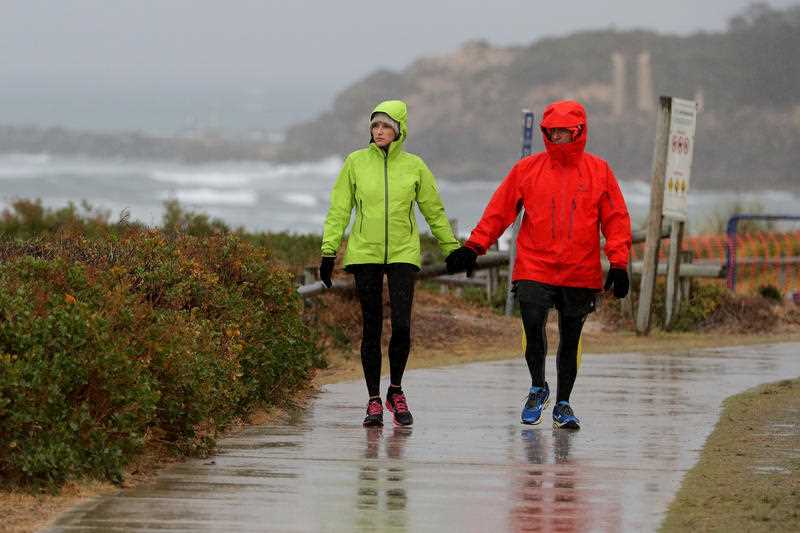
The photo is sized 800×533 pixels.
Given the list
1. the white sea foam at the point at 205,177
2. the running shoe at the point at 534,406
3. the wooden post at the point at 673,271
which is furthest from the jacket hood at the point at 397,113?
the white sea foam at the point at 205,177

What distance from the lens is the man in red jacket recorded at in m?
9.34

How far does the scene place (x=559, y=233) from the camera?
9359 millimetres

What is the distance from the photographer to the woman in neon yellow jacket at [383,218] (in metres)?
9.52

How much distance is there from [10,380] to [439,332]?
29.0ft

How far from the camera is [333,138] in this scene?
159125 mm

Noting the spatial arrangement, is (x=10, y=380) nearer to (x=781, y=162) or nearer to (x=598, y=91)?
(x=781, y=162)

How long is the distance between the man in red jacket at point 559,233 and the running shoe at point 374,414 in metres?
0.78

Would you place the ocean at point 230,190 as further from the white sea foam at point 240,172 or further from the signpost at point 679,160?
the signpost at point 679,160

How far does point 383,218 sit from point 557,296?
1015mm

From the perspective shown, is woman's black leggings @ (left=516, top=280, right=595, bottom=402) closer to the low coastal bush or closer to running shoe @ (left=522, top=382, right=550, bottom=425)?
running shoe @ (left=522, top=382, right=550, bottom=425)

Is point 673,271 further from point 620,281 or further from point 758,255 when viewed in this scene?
point 758,255

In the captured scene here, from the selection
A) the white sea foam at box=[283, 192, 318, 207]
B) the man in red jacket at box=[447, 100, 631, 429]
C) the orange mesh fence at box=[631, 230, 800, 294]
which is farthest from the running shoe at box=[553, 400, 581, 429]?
the white sea foam at box=[283, 192, 318, 207]

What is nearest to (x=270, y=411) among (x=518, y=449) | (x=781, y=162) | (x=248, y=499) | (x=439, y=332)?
(x=518, y=449)

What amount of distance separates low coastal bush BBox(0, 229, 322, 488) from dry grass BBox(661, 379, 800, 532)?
229 centimetres
